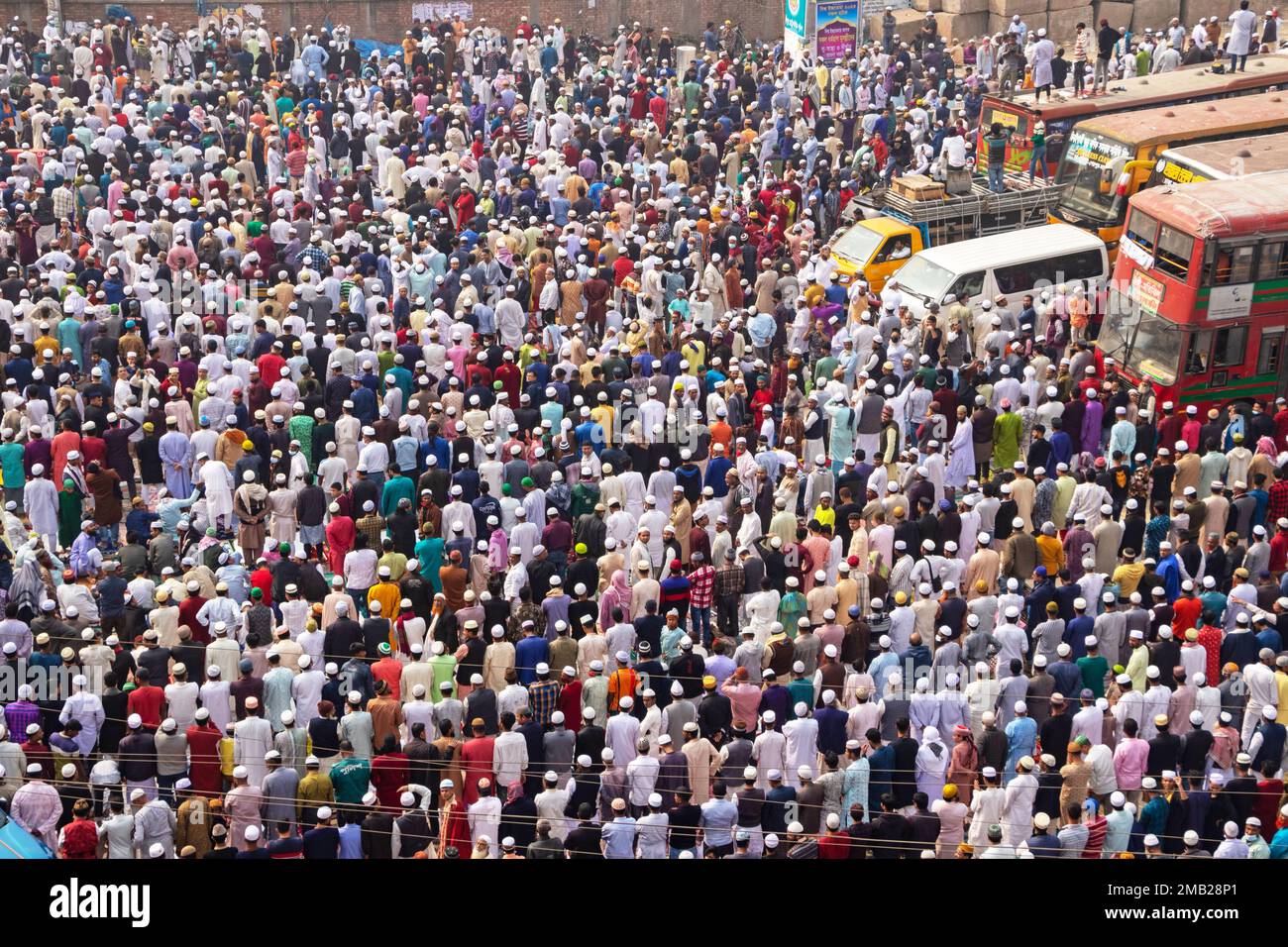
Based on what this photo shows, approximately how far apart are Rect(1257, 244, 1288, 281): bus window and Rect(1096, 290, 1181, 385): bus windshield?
46.1 inches

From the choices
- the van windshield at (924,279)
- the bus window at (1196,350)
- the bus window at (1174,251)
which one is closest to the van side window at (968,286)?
the van windshield at (924,279)

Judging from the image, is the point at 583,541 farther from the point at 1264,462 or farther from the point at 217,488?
the point at 1264,462

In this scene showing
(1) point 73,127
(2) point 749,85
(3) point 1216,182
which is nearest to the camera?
(3) point 1216,182

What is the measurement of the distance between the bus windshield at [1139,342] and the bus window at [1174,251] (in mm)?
596

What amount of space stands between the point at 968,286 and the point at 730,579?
7.45m

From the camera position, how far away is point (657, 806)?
1234 centimetres

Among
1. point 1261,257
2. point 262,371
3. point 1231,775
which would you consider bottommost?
point 1231,775

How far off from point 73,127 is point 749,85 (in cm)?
1147

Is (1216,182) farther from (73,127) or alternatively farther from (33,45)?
(33,45)

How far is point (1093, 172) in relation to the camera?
82.8ft

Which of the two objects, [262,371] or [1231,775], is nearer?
[1231,775]

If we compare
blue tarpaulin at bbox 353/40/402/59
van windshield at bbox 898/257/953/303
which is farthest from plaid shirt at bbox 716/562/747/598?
blue tarpaulin at bbox 353/40/402/59

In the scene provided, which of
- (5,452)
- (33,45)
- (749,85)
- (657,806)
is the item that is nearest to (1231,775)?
(657,806)

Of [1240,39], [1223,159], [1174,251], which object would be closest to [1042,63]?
[1240,39]
